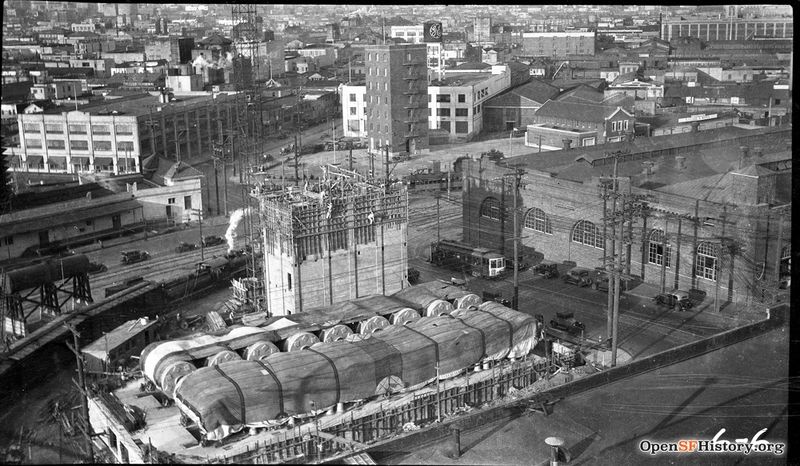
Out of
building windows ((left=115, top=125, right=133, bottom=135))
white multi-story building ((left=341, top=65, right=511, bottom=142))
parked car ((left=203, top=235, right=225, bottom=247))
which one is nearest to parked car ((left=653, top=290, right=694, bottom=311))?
parked car ((left=203, top=235, right=225, bottom=247))

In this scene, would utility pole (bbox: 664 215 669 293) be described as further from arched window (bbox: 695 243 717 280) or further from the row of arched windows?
arched window (bbox: 695 243 717 280)

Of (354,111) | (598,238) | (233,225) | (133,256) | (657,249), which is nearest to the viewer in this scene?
(657,249)

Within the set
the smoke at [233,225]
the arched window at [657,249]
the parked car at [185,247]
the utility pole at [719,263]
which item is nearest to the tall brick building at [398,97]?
the smoke at [233,225]

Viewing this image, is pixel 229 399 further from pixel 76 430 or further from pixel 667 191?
pixel 667 191

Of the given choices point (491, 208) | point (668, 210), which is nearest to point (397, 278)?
point (491, 208)

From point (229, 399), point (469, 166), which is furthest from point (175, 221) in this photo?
point (229, 399)

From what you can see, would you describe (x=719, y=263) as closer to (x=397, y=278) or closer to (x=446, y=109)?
(x=397, y=278)
